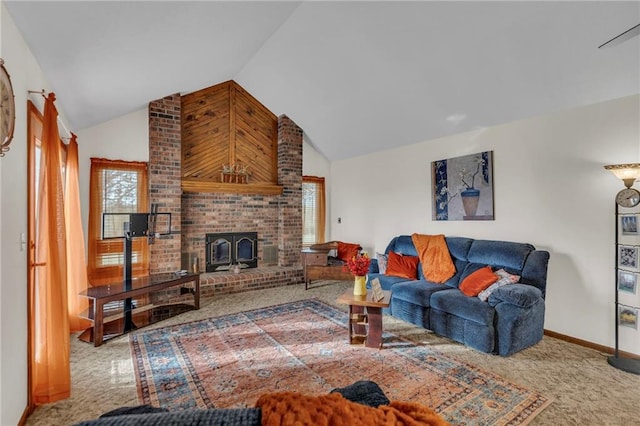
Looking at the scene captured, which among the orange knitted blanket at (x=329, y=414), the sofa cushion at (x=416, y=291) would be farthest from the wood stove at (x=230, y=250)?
the orange knitted blanket at (x=329, y=414)

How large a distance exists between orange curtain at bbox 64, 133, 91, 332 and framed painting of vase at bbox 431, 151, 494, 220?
14.8 ft

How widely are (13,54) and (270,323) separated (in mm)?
3187

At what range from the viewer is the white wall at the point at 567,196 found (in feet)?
9.84

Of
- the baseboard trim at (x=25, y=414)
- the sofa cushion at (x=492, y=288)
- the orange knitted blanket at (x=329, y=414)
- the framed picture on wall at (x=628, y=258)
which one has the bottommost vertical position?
→ the baseboard trim at (x=25, y=414)

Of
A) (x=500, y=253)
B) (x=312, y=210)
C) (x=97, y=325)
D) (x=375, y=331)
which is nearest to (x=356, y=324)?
(x=375, y=331)

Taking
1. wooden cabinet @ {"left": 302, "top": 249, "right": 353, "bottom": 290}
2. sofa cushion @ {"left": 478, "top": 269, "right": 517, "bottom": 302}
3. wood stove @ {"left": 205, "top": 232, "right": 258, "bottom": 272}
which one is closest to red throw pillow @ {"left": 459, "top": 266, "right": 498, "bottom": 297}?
sofa cushion @ {"left": 478, "top": 269, "right": 517, "bottom": 302}

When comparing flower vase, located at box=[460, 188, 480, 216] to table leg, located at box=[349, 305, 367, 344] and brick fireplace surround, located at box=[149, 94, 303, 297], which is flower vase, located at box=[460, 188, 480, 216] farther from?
brick fireplace surround, located at box=[149, 94, 303, 297]

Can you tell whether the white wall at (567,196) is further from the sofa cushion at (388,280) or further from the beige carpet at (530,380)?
the sofa cushion at (388,280)

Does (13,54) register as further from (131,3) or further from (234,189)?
(234,189)

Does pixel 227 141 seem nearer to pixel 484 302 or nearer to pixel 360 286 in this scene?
pixel 360 286

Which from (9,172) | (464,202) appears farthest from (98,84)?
(464,202)

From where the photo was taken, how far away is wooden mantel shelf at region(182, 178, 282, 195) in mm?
5188

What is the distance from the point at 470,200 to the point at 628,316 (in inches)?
75.4

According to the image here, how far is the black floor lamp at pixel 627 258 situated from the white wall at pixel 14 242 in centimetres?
438
